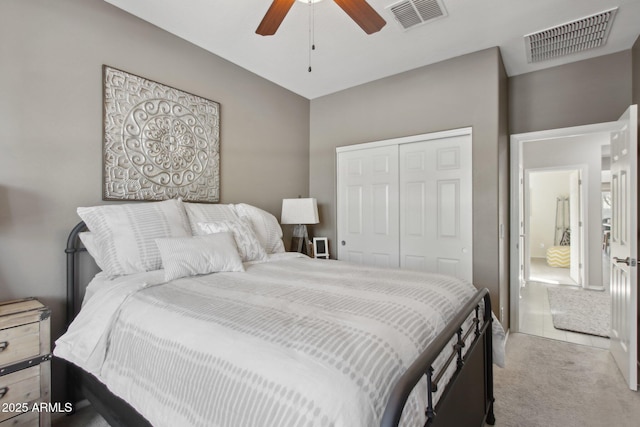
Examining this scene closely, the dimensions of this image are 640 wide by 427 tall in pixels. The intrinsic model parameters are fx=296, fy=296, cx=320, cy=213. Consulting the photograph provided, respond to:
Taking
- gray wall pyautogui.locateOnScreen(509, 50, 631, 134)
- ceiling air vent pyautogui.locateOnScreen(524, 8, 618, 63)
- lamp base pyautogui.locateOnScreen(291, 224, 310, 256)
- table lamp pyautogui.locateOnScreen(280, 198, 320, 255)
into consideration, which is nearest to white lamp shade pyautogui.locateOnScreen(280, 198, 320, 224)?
table lamp pyautogui.locateOnScreen(280, 198, 320, 255)

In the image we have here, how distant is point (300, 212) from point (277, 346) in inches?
96.8

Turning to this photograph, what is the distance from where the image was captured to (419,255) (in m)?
3.17

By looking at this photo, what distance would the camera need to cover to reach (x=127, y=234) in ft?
5.90

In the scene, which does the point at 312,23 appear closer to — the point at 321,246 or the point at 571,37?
the point at 571,37

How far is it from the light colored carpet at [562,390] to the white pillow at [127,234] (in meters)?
2.39

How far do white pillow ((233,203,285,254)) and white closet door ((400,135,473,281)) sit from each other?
1435 mm

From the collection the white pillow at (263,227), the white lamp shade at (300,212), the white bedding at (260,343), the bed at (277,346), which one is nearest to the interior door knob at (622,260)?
the bed at (277,346)

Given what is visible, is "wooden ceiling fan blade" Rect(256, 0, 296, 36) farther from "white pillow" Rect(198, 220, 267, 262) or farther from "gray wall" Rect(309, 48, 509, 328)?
"gray wall" Rect(309, 48, 509, 328)

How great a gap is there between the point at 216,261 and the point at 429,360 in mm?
1407

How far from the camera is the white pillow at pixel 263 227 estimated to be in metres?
2.66

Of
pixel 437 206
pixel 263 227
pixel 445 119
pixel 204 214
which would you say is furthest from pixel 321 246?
pixel 445 119

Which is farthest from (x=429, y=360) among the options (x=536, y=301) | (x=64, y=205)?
(x=536, y=301)

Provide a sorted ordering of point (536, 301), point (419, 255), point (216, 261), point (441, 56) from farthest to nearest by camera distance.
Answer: point (536, 301)
point (419, 255)
point (441, 56)
point (216, 261)

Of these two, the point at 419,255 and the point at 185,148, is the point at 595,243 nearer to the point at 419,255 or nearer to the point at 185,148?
the point at 419,255
